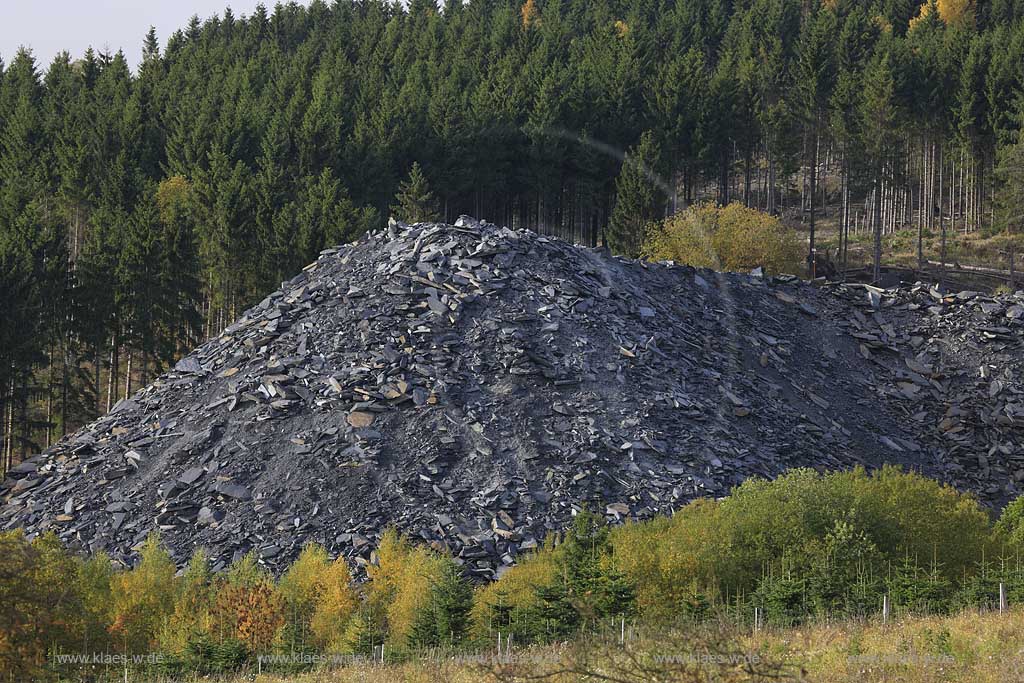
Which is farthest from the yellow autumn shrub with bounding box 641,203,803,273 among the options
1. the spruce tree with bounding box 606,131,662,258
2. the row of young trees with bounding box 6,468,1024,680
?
the row of young trees with bounding box 6,468,1024,680

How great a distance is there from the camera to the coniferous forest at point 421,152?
7275 centimetres

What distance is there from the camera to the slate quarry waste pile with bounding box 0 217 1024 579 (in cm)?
4309

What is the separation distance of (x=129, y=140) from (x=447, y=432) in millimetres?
72927

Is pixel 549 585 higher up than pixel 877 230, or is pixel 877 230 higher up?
pixel 877 230

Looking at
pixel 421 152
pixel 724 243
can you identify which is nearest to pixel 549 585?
pixel 724 243

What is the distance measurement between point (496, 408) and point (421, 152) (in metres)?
55.6

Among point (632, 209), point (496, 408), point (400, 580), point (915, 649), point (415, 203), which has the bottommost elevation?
point (400, 580)

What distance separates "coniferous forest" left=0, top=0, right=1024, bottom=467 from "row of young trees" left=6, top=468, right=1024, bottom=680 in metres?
30.2

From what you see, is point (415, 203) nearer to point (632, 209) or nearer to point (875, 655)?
point (632, 209)

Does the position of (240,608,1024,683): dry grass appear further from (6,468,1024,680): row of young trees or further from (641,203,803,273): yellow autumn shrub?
(641,203,803,273): yellow autumn shrub

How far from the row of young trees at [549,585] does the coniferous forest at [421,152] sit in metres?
30.2

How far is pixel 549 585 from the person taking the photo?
36.0m

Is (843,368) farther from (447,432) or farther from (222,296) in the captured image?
(222,296)

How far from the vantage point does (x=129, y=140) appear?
355 feet
